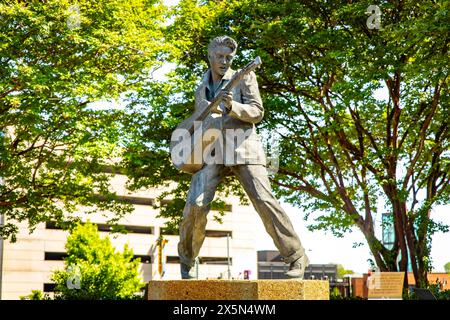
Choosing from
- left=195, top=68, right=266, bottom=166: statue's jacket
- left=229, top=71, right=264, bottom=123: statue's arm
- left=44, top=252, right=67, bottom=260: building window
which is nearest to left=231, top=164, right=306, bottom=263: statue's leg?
left=195, top=68, right=266, bottom=166: statue's jacket

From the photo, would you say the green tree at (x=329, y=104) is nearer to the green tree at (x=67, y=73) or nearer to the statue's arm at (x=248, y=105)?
the green tree at (x=67, y=73)

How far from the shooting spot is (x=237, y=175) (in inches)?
287

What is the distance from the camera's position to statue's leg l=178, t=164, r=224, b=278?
23.3ft

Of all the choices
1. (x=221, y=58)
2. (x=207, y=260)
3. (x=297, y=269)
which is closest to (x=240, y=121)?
(x=221, y=58)

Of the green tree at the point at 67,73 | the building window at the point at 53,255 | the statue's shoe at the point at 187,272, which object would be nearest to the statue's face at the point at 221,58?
the statue's shoe at the point at 187,272

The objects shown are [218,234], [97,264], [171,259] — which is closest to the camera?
[97,264]

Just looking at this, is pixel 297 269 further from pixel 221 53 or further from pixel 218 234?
pixel 218 234

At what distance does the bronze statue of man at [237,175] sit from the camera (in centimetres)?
702

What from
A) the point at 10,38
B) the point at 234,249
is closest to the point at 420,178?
the point at 10,38

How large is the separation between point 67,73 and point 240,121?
11849mm

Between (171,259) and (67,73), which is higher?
(67,73)

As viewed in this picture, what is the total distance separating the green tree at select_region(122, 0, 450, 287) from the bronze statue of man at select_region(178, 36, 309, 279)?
11.5 m

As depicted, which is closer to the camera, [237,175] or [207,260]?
[237,175]

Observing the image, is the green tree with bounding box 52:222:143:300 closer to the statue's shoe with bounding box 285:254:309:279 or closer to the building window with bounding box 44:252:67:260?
the building window with bounding box 44:252:67:260
